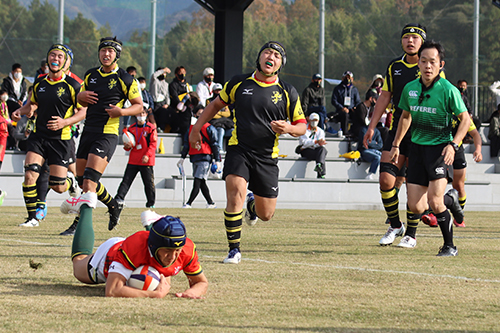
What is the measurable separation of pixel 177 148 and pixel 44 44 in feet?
26.8

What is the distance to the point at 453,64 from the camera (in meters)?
27.9

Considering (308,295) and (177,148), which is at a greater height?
(177,148)

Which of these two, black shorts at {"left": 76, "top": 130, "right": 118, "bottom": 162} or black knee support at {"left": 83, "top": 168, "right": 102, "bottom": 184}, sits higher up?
black shorts at {"left": 76, "top": 130, "right": 118, "bottom": 162}

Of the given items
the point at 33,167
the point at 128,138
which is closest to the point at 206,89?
the point at 128,138

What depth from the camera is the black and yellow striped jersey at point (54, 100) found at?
32.1 feet

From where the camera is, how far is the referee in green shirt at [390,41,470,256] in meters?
7.23

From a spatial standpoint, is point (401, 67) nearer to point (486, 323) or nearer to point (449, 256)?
point (449, 256)

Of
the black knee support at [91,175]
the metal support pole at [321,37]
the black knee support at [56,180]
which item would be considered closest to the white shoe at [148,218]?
the black knee support at [91,175]

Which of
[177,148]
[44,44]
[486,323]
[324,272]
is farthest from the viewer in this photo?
[44,44]

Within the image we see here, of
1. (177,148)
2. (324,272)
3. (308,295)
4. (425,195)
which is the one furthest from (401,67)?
(177,148)

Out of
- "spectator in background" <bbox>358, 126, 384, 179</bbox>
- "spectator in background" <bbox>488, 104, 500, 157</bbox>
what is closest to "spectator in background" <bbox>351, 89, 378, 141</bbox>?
"spectator in background" <bbox>358, 126, 384, 179</bbox>

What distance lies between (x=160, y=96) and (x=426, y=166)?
1424 cm

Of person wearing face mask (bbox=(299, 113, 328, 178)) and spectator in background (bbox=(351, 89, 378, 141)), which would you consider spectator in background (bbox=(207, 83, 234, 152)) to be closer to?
person wearing face mask (bbox=(299, 113, 328, 178))

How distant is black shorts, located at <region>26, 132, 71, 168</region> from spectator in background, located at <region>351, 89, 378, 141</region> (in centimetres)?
1126
